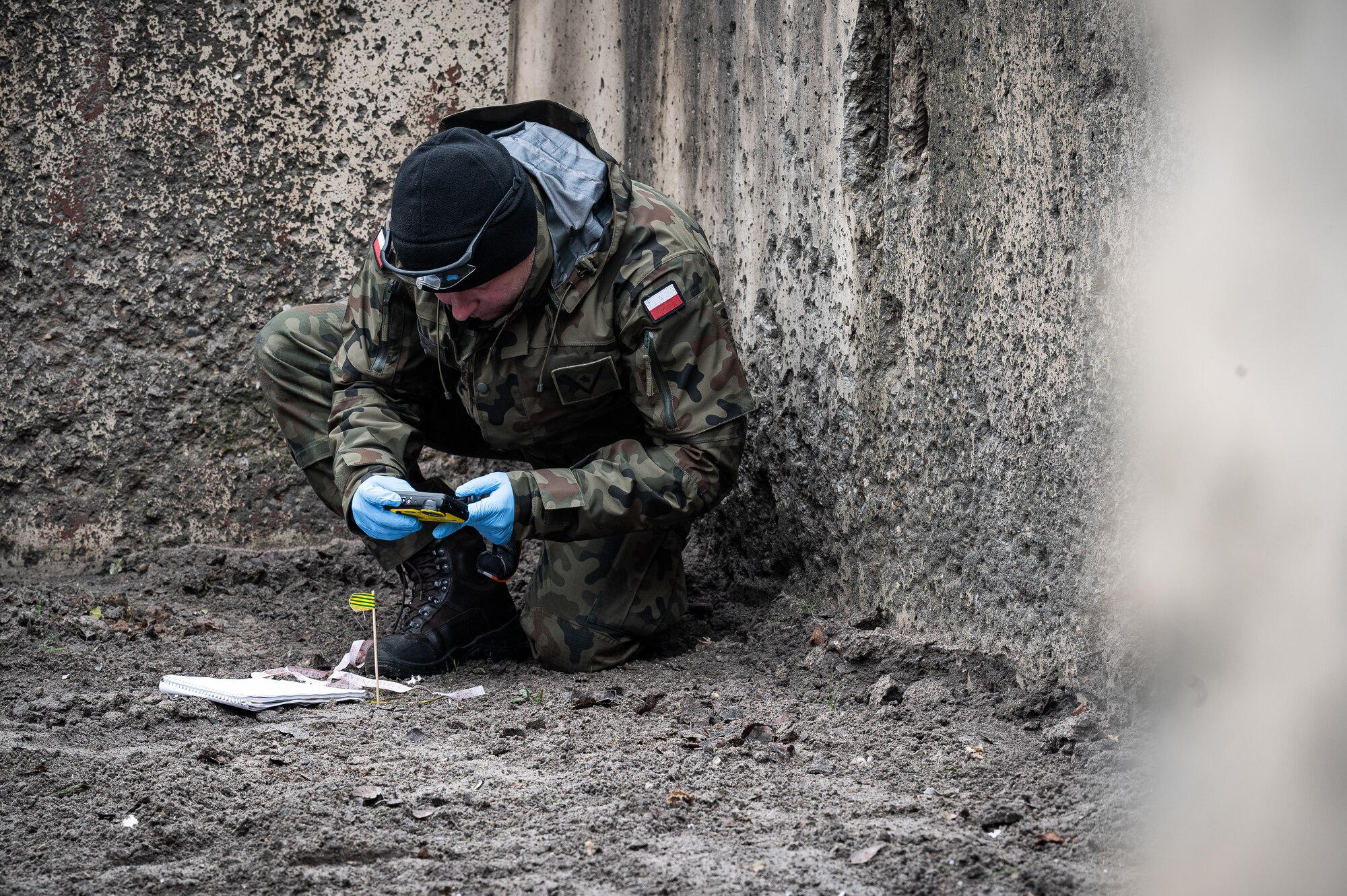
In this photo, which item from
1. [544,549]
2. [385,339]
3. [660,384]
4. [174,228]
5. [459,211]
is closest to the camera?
[459,211]

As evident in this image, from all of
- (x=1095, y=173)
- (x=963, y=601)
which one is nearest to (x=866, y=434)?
(x=963, y=601)

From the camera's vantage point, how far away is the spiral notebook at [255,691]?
87.4 inches

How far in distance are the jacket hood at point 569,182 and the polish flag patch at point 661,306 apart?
0.12 m

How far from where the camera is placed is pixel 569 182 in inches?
94.0

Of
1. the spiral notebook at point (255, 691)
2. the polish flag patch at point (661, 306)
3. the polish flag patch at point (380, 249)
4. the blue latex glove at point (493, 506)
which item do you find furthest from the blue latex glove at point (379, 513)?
the polish flag patch at point (661, 306)

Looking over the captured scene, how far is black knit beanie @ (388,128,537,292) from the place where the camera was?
213cm

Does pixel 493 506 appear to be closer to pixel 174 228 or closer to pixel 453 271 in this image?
pixel 453 271

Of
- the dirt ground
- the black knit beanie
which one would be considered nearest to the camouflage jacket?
the black knit beanie

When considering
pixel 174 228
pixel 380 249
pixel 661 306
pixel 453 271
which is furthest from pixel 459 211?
pixel 174 228

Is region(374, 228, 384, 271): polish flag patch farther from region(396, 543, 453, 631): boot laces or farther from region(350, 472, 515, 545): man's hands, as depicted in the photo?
region(396, 543, 453, 631): boot laces

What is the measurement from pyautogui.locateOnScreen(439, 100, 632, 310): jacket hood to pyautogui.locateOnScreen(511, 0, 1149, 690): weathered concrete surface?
1.43 feet

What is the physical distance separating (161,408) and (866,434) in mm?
1887

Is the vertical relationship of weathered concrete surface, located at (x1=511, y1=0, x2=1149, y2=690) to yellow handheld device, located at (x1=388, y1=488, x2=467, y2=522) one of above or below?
above

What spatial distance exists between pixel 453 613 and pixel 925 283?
1.20 meters
